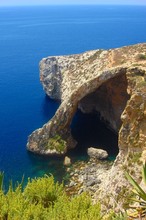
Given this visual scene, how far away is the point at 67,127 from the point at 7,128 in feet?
37.8

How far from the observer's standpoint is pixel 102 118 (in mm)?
59094

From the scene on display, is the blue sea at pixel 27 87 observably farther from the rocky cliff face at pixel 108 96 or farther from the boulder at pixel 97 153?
the boulder at pixel 97 153

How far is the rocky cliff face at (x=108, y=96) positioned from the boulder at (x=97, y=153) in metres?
3.98

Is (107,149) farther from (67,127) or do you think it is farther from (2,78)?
(2,78)

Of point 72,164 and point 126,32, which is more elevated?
point 126,32

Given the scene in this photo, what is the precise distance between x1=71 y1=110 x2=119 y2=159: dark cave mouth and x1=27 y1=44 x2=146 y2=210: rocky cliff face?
112cm

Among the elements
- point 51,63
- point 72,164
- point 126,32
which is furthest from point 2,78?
point 126,32

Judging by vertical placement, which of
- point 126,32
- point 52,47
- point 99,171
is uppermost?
point 126,32

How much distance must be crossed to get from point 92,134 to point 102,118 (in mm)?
5698

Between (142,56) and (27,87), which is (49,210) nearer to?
(142,56)

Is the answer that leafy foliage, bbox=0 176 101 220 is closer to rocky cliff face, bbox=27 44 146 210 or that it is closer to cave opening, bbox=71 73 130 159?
rocky cliff face, bbox=27 44 146 210

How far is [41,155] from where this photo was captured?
48.0 metres

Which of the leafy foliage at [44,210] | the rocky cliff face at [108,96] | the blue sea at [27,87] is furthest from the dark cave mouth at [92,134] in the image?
the leafy foliage at [44,210]

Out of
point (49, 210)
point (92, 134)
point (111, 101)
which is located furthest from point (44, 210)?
point (111, 101)
